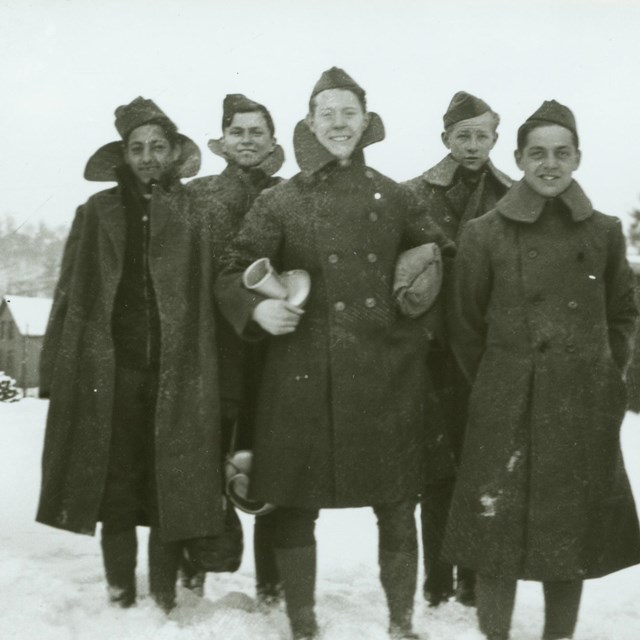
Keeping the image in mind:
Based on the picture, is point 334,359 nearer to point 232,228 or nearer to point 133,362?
point 232,228

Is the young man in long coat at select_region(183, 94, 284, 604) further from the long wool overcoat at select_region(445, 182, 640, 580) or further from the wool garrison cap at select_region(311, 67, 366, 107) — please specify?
the long wool overcoat at select_region(445, 182, 640, 580)

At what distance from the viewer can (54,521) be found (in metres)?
3.91

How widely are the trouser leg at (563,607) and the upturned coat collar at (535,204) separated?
1.40 metres

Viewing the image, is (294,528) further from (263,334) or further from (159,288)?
(159,288)

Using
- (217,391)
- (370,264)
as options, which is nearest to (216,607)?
(217,391)

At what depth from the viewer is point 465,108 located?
4215mm

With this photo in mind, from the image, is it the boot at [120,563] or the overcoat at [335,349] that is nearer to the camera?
the overcoat at [335,349]

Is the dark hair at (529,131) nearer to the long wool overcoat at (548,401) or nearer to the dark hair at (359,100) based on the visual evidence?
the long wool overcoat at (548,401)

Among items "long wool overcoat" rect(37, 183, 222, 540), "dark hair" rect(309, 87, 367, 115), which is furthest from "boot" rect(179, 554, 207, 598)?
"dark hair" rect(309, 87, 367, 115)

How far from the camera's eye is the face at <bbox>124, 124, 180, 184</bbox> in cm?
395

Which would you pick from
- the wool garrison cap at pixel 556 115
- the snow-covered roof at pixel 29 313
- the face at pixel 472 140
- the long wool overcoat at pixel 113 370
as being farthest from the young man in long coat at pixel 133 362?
the snow-covered roof at pixel 29 313

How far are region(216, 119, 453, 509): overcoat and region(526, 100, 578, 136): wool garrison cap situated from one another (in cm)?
63

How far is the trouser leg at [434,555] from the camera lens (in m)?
4.11

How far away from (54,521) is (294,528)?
3.66 feet
